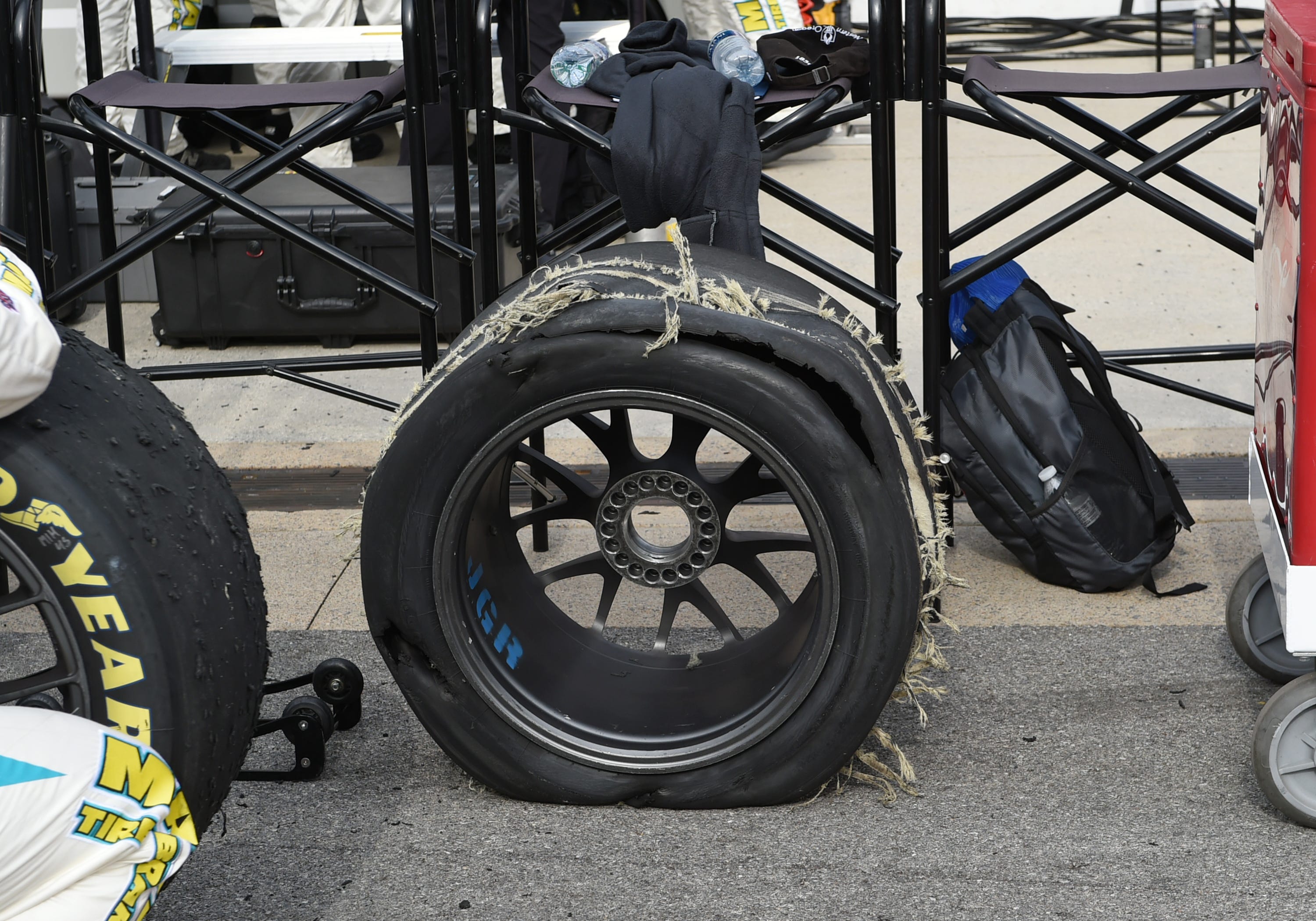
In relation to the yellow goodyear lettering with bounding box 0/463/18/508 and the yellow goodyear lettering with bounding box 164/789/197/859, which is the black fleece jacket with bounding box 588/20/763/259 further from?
the yellow goodyear lettering with bounding box 164/789/197/859

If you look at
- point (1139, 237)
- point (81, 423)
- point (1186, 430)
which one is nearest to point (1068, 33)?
point (1139, 237)

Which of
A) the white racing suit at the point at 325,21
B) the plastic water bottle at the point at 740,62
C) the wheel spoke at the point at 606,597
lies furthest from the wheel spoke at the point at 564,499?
the white racing suit at the point at 325,21

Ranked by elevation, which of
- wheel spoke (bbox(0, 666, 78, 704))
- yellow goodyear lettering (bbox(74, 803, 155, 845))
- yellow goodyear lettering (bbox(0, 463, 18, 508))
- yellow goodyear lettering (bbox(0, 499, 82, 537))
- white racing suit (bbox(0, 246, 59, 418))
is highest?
white racing suit (bbox(0, 246, 59, 418))

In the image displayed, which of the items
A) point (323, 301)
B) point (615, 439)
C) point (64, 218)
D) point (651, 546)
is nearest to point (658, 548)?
point (651, 546)

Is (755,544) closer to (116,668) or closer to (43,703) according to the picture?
(116,668)

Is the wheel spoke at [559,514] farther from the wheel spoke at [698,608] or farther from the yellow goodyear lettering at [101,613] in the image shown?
the yellow goodyear lettering at [101,613]

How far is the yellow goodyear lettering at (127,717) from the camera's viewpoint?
2.22m

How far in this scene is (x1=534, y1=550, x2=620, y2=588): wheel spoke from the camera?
3055 millimetres

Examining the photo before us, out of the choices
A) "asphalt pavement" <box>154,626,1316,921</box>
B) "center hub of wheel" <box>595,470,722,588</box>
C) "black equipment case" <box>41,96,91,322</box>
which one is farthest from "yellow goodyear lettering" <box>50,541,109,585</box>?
"black equipment case" <box>41,96,91,322</box>

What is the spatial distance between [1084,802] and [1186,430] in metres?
2.22

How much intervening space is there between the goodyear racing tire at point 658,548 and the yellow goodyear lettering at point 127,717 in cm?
56

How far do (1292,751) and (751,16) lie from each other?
6330 mm

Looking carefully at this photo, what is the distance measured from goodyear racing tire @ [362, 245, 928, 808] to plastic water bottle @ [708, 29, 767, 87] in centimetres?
72

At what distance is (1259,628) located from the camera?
10.2 ft
